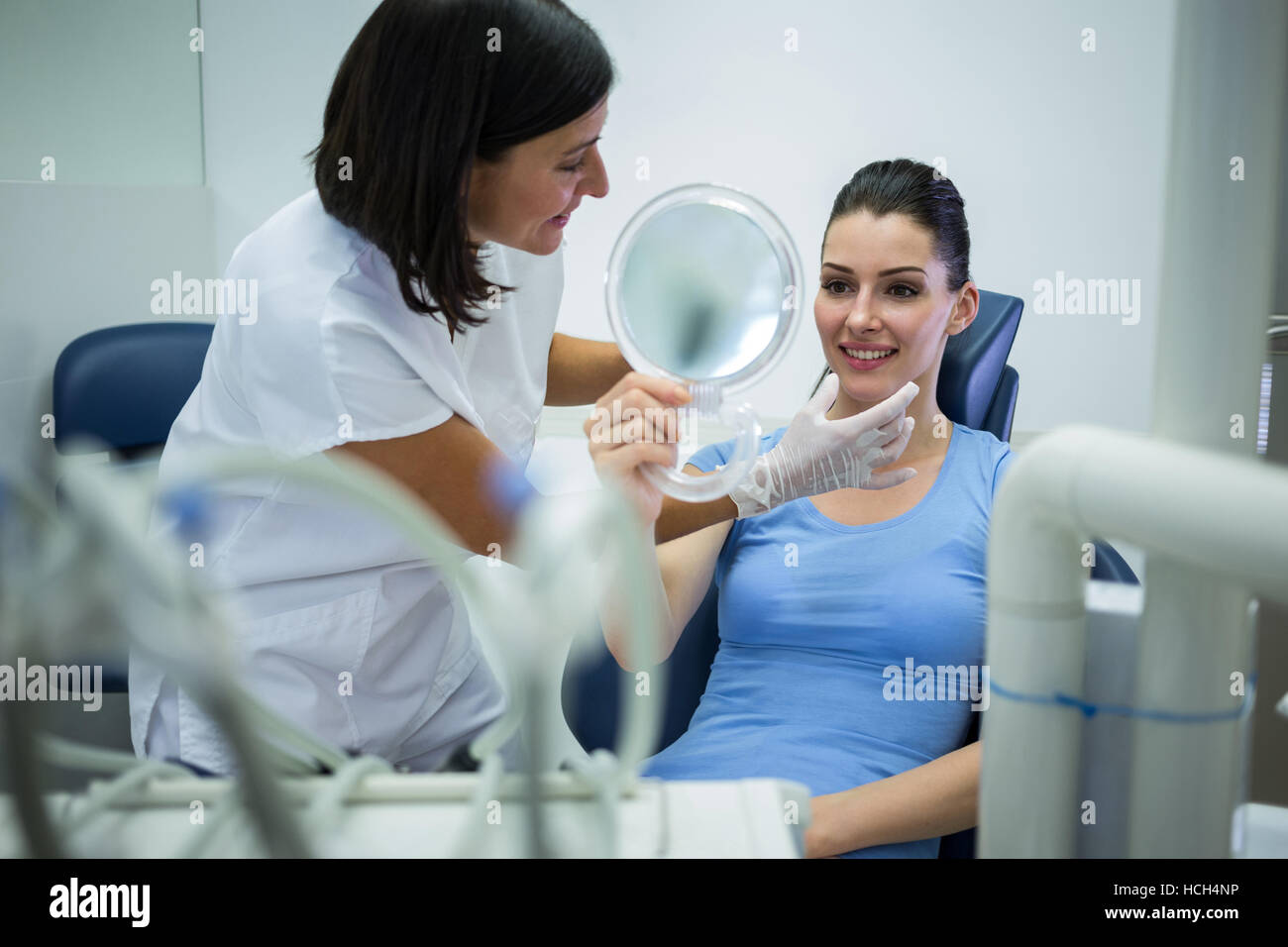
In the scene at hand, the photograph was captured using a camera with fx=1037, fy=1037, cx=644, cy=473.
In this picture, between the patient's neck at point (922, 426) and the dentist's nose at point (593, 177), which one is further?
the patient's neck at point (922, 426)

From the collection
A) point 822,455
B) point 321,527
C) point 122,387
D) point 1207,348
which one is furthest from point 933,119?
point 1207,348

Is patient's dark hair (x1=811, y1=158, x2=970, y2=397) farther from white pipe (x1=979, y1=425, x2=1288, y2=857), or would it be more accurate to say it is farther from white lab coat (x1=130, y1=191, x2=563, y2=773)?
white pipe (x1=979, y1=425, x2=1288, y2=857)

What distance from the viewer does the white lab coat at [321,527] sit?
1.01 metres

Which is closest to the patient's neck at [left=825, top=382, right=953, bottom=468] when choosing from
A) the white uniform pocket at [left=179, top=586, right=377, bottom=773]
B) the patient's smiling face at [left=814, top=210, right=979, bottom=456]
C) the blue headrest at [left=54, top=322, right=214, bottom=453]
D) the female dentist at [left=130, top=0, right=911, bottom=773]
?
the patient's smiling face at [left=814, top=210, right=979, bottom=456]

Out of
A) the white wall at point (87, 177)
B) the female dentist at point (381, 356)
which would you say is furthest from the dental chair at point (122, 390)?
the female dentist at point (381, 356)

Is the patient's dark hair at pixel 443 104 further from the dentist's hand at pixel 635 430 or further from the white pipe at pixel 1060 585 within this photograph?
the white pipe at pixel 1060 585

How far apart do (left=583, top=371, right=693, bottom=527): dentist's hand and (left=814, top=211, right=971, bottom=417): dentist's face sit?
0.53 m

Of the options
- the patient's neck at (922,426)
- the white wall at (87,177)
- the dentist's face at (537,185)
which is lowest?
the patient's neck at (922,426)

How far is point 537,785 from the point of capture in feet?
1.33

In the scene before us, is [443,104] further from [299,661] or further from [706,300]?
[299,661]

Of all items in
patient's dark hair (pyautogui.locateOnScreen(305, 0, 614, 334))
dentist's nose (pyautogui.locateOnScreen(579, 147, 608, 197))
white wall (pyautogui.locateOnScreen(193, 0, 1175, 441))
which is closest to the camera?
patient's dark hair (pyautogui.locateOnScreen(305, 0, 614, 334))

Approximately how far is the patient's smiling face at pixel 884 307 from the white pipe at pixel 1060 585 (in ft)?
3.12

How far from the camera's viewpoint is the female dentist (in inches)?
39.4
